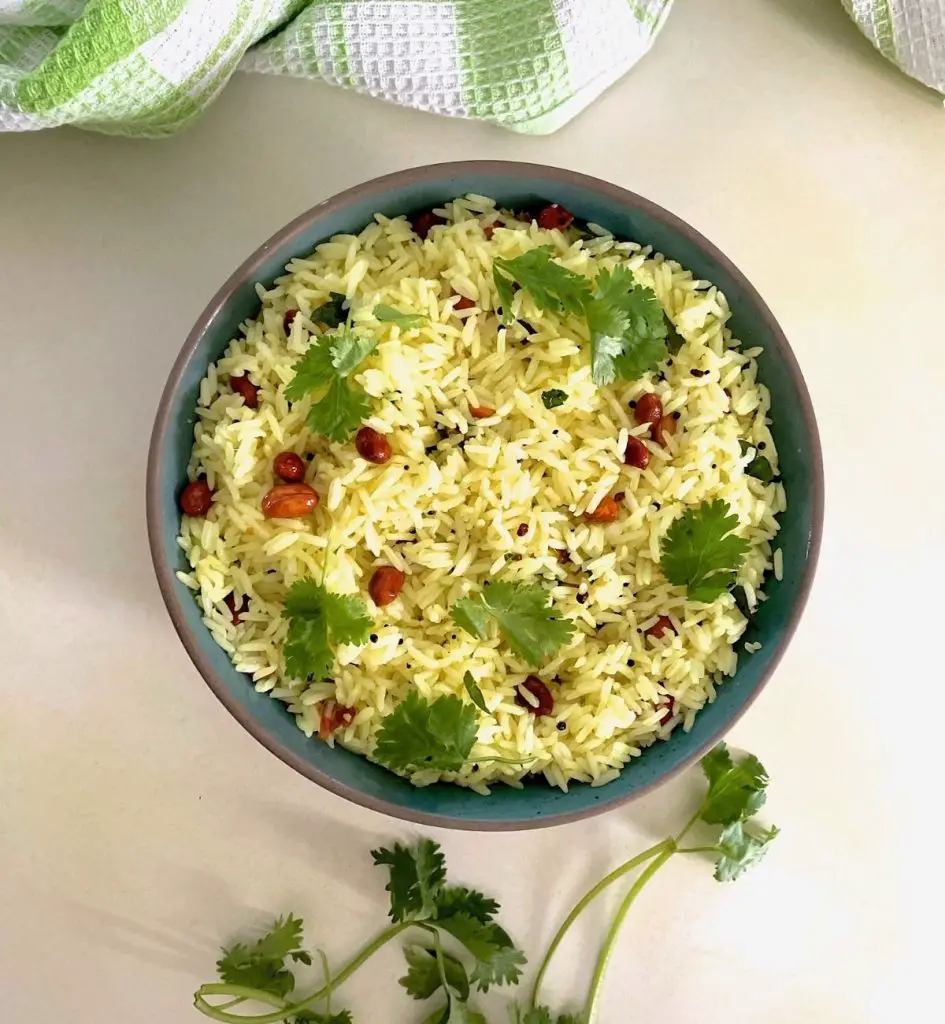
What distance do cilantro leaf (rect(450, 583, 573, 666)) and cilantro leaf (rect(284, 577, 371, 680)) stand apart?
0.44 ft

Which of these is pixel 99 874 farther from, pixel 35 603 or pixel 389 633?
pixel 389 633

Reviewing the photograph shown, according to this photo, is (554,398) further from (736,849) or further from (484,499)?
(736,849)

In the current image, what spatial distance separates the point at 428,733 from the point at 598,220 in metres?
0.75

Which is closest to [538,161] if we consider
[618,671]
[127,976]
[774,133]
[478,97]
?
[478,97]

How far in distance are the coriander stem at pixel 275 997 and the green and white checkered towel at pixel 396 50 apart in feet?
4.15

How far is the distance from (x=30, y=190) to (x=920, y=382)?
1.47 meters

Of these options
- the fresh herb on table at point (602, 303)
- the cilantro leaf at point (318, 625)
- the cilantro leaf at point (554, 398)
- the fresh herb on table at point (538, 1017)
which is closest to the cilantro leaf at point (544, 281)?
the fresh herb on table at point (602, 303)

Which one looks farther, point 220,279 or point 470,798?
point 220,279

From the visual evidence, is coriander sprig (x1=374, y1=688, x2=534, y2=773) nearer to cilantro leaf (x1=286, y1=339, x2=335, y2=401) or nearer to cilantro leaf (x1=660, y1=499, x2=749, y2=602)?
cilantro leaf (x1=660, y1=499, x2=749, y2=602)

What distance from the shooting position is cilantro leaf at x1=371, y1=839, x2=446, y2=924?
4.88 feet

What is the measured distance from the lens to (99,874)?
1.55 m

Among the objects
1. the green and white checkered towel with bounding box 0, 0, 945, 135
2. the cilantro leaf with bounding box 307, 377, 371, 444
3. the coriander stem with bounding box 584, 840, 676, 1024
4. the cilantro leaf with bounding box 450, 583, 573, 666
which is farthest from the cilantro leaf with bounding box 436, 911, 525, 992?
the green and white checkered towel with bounding box 0, 0, 945, 135

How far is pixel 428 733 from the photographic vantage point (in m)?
1.26

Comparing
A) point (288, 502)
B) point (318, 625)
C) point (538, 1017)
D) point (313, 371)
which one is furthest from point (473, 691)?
point (538, 1017)
